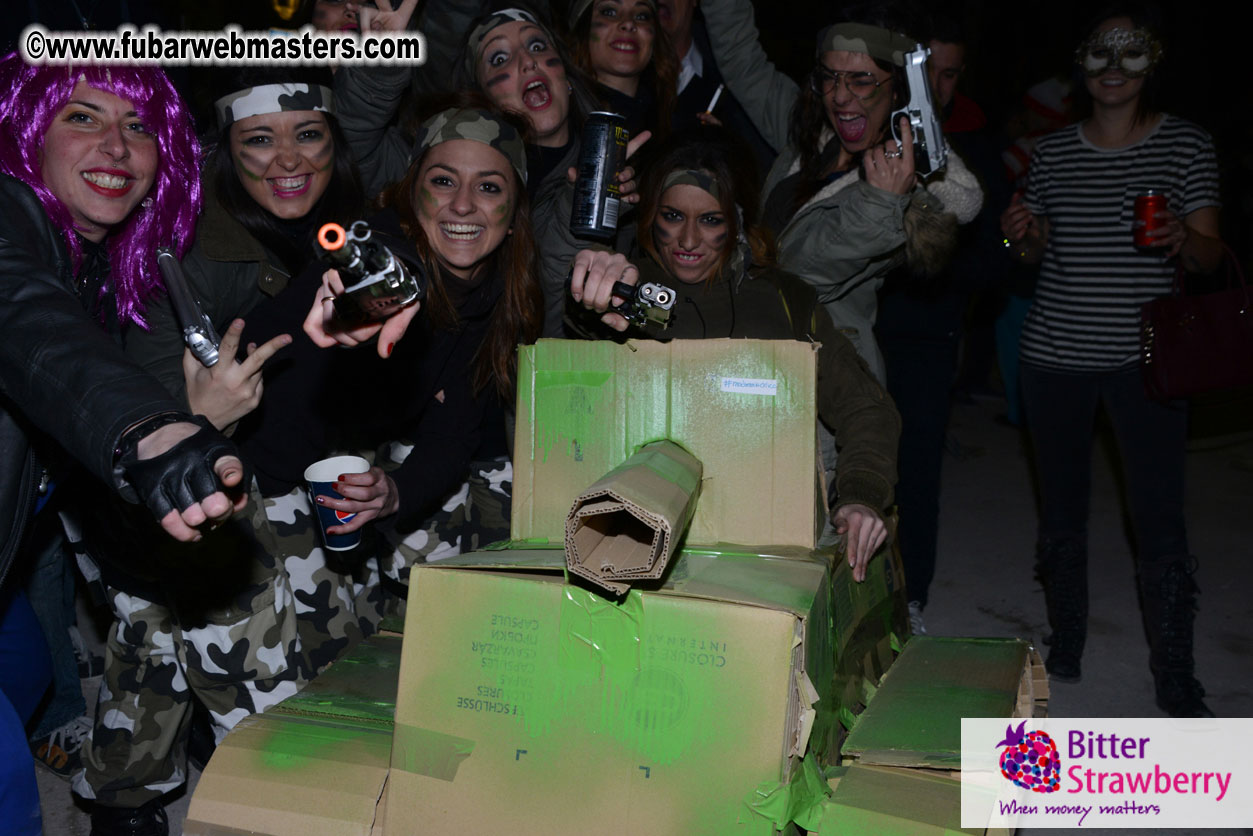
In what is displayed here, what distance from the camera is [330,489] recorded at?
89.3 inches

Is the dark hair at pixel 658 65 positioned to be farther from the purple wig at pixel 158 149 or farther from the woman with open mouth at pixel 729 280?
the purple wig at pixel 158 149

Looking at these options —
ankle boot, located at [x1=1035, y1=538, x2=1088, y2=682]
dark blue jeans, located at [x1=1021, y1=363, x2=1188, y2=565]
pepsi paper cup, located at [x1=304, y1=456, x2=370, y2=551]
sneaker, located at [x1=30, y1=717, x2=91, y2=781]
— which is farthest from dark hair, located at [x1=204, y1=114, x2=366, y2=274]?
ankle boot, located at [x1=1035, y1=538, x2=1088, y2=682]

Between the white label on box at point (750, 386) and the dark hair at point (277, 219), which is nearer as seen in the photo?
the white label on box at point (750, 386)

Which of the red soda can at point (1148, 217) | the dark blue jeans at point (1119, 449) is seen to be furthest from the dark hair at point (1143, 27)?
the dark blue jeans at point (1119, 449)

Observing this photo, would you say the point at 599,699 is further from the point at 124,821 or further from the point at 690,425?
the point at 124,821

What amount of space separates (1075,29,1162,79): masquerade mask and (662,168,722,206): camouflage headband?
1342mm

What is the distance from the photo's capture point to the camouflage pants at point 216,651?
7.79 feet

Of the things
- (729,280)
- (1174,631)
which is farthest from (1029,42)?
(729,280)

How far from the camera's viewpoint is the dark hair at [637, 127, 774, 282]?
8.81ft

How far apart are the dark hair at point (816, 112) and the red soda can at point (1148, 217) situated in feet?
2.58

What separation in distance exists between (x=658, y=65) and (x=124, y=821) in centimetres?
271

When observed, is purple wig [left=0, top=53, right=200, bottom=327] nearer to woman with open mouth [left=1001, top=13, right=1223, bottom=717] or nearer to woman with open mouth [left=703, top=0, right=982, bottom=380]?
A: woman with open mouth [left=703, top=0, right=982, bottom=380]

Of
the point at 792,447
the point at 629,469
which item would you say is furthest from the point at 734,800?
the point at 792,447

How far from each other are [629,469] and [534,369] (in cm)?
48
